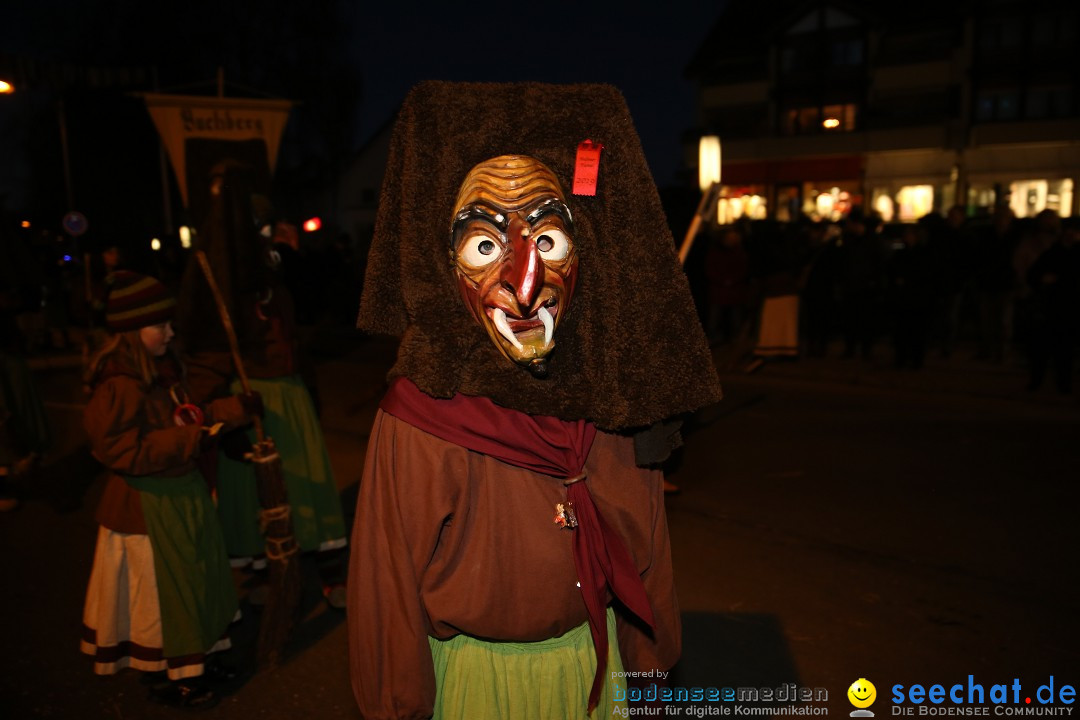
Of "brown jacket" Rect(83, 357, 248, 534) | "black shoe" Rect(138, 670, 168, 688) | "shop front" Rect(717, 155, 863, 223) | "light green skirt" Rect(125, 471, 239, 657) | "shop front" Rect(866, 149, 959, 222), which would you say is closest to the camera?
"brown jacket" Rect(83, 357, 248, 534)

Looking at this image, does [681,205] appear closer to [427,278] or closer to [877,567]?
[877,567]

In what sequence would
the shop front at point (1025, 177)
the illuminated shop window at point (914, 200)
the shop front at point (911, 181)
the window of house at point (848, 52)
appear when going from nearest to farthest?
the shop front at point (1025, 177)
the shop front at point (911, 181)
the illuminated shop window at point (914, 200)
the window of house at point (848, 52)

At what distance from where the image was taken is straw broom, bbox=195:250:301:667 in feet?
12.3

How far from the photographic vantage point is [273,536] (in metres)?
3.80

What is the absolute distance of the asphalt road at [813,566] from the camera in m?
3.61

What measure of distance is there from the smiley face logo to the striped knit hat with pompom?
3110 mm

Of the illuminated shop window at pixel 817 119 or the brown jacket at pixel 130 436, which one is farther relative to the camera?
the illuminated shop window at pixel 817 119

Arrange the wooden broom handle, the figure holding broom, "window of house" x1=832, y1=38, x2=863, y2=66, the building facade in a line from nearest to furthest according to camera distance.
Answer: the wooden broom handle, the figure holding broom, the building facade, "window of house" x1=832, y1=38, x2=863, y2=66

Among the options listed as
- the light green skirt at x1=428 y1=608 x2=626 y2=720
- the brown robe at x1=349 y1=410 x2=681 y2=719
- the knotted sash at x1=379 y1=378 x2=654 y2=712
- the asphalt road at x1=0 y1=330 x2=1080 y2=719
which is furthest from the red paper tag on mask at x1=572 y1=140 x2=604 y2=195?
the asphalt road at x1=0 y1=330 x2=1080 y2=719

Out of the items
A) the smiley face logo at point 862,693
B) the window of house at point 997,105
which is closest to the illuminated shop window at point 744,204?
the window of house at point 997,105

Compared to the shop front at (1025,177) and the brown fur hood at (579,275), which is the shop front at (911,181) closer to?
the shop front at (1025,177)

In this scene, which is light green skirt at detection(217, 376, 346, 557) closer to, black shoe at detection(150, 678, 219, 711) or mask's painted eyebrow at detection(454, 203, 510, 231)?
black shoe at detection(150, 678, 219, 711)

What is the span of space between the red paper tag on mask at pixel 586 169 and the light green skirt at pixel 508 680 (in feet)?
3.28

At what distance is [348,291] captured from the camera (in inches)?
660
